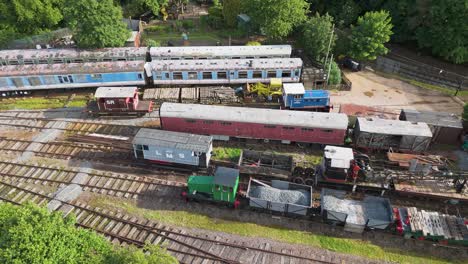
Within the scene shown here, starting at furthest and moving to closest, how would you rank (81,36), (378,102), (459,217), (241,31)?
(241,31), (81,36), (378,102), (459,217)

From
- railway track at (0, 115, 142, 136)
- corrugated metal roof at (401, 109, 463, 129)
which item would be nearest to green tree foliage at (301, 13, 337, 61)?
corrugated metal roof at (401, 109, 463, 129)

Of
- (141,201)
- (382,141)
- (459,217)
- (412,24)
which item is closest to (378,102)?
(382,141)

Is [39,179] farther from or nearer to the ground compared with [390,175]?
nearer to the ground

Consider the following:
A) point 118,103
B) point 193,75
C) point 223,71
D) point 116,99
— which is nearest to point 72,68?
point 116,99

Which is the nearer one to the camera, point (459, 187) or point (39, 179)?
point (459, 187)

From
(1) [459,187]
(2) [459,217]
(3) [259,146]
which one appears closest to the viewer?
(2) [459,217]

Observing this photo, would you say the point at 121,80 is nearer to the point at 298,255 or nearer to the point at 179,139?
the point at 179,139
